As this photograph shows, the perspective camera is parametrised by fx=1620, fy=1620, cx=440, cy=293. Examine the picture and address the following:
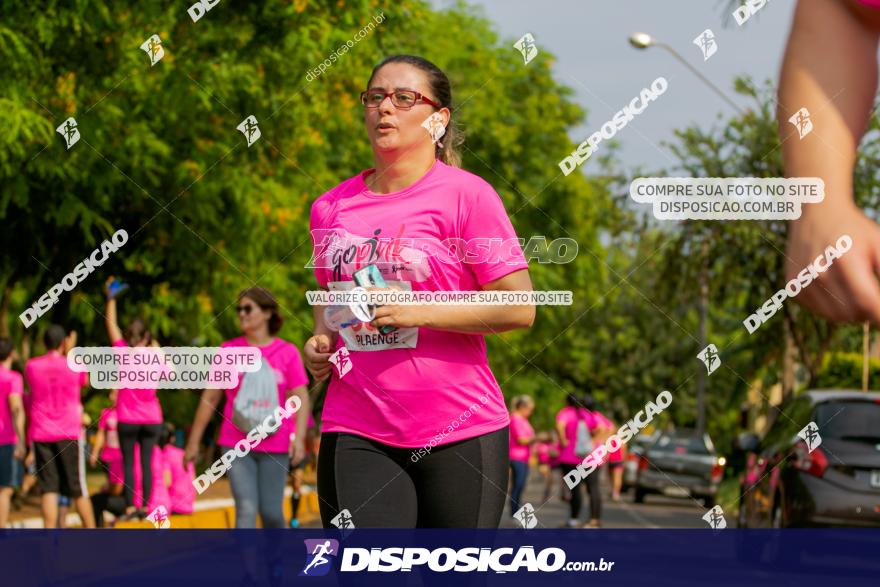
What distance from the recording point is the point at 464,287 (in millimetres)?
4250

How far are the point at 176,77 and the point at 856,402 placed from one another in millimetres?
7118

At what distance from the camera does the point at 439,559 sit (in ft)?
13.6

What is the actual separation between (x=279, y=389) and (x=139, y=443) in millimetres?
4143

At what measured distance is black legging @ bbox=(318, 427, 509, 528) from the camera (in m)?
4.04

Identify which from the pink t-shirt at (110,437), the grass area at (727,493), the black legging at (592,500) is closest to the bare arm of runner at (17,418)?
the pink t-shirt at (110,437)

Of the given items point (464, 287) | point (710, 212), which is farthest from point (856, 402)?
point (464, 287)

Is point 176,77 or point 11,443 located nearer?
point 11,443

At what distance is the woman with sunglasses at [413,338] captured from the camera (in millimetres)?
4066

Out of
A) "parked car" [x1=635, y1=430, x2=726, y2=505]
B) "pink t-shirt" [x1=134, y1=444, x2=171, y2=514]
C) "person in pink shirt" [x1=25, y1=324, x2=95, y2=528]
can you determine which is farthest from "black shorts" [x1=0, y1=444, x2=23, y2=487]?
"parked car" [x1=635, y1=430, x2=726, y2=505]

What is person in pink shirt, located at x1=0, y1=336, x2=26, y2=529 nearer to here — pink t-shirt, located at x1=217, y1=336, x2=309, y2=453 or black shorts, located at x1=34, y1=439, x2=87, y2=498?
black shorts, located at x1=34, y1=439, x2=87, y2=498

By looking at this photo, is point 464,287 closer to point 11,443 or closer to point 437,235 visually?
point 437,235

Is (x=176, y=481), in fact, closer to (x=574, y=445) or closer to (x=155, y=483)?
(x=155, y=483)

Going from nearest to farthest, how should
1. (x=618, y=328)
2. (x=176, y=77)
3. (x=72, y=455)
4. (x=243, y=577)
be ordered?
1. (x=243, y=577)
2. (x=72, y=455)
3. (x=176, y=77)
4. (x=618, y=328)

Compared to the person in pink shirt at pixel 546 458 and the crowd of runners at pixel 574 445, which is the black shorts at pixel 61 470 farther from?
the person in pink shirt at pixel 546 458
